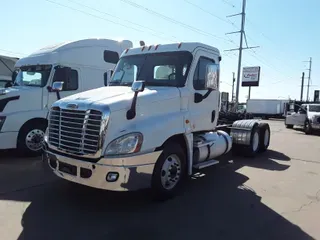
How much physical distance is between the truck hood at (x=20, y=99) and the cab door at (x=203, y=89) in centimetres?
475

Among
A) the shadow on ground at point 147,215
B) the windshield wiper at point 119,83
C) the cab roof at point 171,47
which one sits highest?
the cab roof at point 171,47

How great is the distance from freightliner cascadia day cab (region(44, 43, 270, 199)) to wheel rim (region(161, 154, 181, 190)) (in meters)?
0.02

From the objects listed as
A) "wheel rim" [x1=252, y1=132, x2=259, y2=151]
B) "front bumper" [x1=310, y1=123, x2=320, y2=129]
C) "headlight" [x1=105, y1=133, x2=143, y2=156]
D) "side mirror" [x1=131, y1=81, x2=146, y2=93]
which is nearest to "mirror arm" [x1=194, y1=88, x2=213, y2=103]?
"side mirror" [x1=131, y1=81, x2=146, y2=93]

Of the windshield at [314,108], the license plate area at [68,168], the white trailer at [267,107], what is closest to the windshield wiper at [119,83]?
the license plate area at [68,168]

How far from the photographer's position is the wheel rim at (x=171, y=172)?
482 cm

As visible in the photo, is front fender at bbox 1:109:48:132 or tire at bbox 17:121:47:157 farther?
tire at bbox 17:121:47:157

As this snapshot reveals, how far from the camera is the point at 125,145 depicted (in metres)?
4.16

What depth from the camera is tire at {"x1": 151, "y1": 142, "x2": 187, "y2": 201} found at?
15.2 ft

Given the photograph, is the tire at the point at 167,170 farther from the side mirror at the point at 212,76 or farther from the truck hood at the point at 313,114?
the truck hood at the point at 313,114

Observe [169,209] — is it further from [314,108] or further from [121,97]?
[314,108]

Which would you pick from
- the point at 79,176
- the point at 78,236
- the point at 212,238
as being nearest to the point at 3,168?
the point at 79,176

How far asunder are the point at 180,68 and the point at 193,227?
9.43 ft

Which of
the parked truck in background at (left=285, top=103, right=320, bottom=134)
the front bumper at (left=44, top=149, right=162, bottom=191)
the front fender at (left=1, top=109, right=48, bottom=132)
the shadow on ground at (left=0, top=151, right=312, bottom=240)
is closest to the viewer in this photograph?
the shadow on ground at (left=0, top=151, right=312, bottom=240)

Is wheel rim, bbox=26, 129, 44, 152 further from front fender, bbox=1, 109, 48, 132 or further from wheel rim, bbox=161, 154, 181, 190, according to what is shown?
wheel rim, bbox=161, 154, 181, 190
